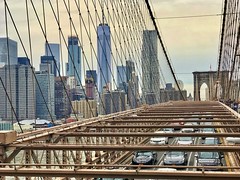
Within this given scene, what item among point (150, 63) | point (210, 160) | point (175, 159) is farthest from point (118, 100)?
point (150, 63)

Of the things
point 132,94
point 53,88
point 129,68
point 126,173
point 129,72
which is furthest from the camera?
point 129,72

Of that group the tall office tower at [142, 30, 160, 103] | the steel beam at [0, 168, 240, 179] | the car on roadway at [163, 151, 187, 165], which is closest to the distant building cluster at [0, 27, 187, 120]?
the car on roadway at [163, 151, 187, 165]

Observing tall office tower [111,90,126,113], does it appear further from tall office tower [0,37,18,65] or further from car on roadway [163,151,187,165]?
tall office tower [0,37,18,65]

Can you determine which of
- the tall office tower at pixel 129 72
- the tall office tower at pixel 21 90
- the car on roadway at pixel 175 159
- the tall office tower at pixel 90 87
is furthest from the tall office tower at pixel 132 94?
the tall office tower at pixel 21 90

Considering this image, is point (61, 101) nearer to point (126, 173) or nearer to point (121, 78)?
point (126, 173)

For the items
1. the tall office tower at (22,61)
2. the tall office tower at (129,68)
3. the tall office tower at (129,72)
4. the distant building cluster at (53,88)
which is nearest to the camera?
the distant building cluster at (53,88)

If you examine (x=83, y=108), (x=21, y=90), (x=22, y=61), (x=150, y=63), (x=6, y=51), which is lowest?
(x=83, y=108)

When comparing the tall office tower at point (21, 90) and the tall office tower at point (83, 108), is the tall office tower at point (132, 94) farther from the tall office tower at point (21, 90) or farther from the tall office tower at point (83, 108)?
the tall office tower at point (21, 90)

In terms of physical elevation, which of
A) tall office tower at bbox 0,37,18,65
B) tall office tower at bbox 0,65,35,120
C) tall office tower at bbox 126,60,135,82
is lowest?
tall office tower at bbox 0,65,35,120

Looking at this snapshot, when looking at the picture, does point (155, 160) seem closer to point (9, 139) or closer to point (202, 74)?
point (9, 139)
